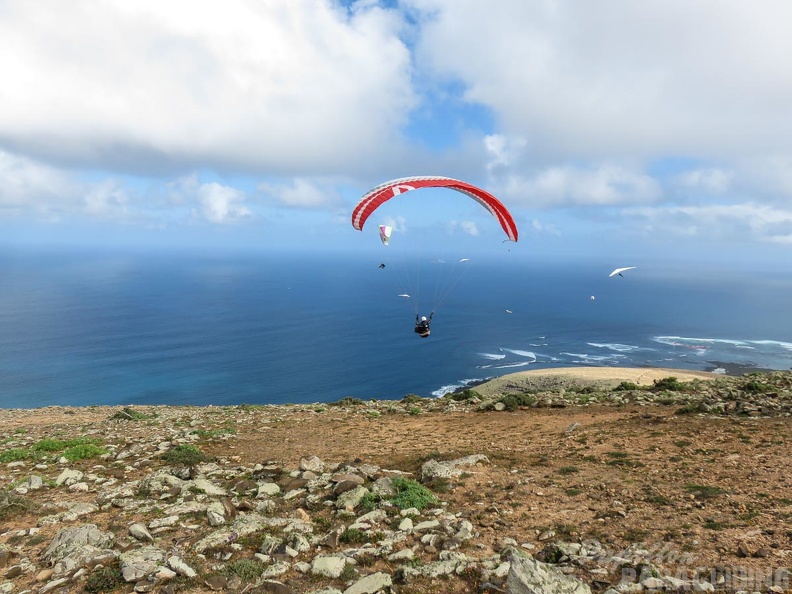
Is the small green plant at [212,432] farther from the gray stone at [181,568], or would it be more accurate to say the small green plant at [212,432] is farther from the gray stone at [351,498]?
the gray stone at [181,568]

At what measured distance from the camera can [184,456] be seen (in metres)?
13.2

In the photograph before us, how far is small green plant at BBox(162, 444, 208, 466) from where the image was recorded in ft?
42.5

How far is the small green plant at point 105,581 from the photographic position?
6812 millimetres

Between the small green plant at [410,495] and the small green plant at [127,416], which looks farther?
the small green plant at [127,416]

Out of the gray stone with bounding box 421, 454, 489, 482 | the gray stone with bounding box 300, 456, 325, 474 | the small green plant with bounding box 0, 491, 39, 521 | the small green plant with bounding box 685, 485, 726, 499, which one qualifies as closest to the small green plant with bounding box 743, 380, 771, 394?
the small green plant with bounding box 685, 485, 726, 499

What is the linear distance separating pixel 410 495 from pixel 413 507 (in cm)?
46

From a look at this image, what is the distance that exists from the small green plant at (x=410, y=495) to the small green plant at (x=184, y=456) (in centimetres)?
660

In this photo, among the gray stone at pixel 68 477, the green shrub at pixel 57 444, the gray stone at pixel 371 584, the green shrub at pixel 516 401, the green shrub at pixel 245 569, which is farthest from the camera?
the green shrub at pixel 516 401

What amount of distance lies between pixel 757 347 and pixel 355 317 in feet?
351

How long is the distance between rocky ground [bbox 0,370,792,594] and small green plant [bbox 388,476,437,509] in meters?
0.05

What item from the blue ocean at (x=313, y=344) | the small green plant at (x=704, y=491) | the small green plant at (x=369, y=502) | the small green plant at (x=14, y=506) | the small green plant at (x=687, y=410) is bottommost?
the blue ocean at (x=313, y=344)

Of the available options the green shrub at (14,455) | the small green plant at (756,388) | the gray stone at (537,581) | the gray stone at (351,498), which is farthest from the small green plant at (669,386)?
the green shrub at (14,455)

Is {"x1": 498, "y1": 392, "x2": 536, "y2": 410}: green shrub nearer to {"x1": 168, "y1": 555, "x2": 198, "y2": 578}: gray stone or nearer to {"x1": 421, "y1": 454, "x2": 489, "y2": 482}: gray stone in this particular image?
{"x1": 421, "y1": 454, "x2": 489, "y2": 482}: gray stone

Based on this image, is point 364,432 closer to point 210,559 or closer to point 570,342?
point 210,559
